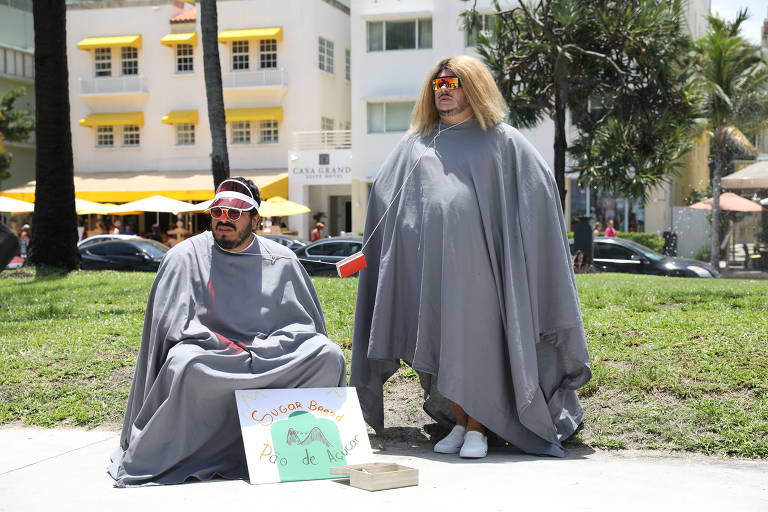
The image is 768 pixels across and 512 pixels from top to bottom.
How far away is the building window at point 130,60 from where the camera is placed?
4162 centimetres

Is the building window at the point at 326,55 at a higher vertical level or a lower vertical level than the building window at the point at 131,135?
higher

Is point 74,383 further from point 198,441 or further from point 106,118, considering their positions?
point 106,118

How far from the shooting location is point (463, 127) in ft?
18.7

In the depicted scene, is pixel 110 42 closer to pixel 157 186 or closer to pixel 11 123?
pixel 11 123

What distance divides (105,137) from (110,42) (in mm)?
4161

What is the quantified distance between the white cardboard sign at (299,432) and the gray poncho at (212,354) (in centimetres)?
8

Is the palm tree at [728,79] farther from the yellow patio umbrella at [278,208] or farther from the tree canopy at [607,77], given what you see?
the yellow patio umbrella at [278,208]

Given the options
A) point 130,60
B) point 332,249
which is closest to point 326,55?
point 130,60

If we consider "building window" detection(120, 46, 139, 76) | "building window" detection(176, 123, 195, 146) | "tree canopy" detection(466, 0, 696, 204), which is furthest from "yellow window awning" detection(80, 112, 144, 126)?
"tree canopy" detection(466, 0, 696, 204)

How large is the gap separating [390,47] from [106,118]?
1292cm

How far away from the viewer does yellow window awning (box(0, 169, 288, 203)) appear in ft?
125

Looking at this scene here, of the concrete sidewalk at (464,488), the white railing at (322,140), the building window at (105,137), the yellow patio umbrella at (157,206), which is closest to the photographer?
the concrete sidewalk at (464,488)

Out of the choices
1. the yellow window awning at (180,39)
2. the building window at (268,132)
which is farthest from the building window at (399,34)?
the yellow window awning at (180,39)

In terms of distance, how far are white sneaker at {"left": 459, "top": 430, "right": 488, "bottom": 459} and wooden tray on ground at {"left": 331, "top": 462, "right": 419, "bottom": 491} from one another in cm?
65
